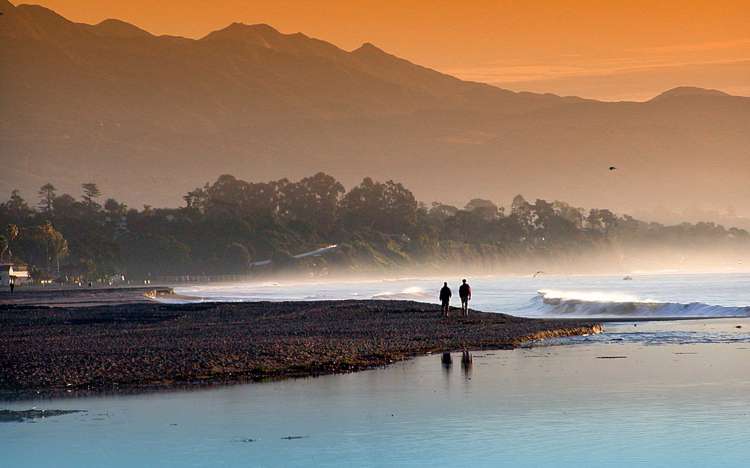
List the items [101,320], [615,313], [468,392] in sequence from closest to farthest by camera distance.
A: [468,392] < [101,320] < [615,313]

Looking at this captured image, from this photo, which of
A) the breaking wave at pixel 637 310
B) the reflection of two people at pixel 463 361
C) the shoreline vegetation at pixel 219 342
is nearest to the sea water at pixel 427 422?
the reflection of two people at pixel 463 361

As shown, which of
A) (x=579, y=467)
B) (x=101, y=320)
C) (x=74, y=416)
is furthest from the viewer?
(x=101, y=320)

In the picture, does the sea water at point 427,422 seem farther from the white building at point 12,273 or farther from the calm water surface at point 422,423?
the white building at point 12,273

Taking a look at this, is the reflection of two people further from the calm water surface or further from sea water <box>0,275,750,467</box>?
the calm water surface

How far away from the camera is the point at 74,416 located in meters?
28.2

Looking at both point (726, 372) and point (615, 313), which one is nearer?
point (726, 372)

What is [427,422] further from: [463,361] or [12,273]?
[12,273]

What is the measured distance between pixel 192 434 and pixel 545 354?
798 inches

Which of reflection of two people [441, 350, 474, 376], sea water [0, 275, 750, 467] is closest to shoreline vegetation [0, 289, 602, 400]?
reflection of two people [441, 350, 474, 376]

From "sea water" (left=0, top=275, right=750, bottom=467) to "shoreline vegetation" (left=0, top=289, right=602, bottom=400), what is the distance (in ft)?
7.64

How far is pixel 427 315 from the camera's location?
215ft

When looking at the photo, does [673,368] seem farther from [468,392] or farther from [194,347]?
[194,347]

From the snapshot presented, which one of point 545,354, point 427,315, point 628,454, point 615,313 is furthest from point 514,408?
point 615,313

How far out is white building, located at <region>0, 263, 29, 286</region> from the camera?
168m
